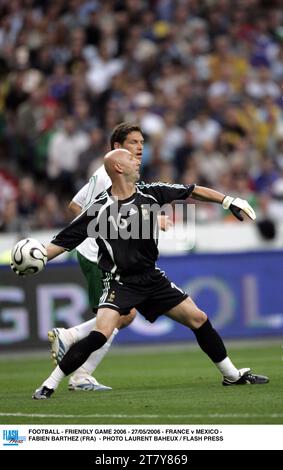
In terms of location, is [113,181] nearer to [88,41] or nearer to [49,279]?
[49,279]

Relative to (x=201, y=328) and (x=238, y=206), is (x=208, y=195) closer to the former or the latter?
(x=238, y=206)

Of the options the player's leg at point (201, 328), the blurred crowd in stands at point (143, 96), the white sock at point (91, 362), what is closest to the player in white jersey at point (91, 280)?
the white sock at point (91, 362)

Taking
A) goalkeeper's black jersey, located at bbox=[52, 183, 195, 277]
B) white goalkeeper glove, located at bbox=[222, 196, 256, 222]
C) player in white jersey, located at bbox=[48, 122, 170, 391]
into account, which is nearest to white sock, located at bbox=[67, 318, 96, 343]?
player in white jersey, located at bbox=[48, 122, 170, 391]

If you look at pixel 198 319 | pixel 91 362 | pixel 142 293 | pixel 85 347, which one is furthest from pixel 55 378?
pixel 198 319

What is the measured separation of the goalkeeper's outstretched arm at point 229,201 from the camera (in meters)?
9.51

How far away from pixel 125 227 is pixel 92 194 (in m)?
1.27

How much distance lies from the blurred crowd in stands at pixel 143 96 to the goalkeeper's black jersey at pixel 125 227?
892 centimetres

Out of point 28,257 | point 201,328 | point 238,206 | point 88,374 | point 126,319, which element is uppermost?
point 238,206

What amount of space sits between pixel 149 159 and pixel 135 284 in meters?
10.5

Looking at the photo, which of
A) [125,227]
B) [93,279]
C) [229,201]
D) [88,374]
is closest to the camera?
[229,201]

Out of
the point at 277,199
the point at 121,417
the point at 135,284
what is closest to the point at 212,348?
the point at 135,284

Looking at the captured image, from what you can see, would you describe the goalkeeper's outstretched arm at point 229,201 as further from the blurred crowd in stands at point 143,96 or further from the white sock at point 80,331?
the blurred crowd in stands at point 143,96

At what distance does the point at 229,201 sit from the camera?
9586 mm

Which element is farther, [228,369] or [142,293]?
[228,369]
